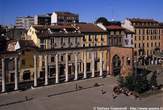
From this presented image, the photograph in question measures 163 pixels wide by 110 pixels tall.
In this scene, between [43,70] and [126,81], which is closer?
[126,81]

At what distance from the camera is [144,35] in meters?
77.7

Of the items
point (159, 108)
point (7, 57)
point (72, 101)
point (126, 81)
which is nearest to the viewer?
point (159, 108)

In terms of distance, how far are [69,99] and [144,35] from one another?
40826 mm

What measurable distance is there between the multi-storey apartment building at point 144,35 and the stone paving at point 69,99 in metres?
28.0

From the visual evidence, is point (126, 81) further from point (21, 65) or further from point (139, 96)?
point (21, 65)

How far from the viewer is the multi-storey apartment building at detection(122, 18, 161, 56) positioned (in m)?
75.9

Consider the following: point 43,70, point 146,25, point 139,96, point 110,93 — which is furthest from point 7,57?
point 146,25

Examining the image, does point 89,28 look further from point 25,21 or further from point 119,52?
point 25,21

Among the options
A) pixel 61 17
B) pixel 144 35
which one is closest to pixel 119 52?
pixel 144 35

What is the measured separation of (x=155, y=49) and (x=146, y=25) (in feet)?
24.1

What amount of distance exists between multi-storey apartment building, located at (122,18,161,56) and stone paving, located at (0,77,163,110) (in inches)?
1102

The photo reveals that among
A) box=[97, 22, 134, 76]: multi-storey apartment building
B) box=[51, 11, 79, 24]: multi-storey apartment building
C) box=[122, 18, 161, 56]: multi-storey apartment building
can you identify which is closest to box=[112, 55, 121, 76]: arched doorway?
box=[97, 22, 134, 76]: multi-storey apartment building

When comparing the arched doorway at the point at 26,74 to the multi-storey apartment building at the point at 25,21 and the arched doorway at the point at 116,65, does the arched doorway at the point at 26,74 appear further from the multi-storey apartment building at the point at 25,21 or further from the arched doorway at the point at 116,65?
the multi-storey apartment building at the point at 25,21

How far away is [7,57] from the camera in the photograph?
48469 mm
